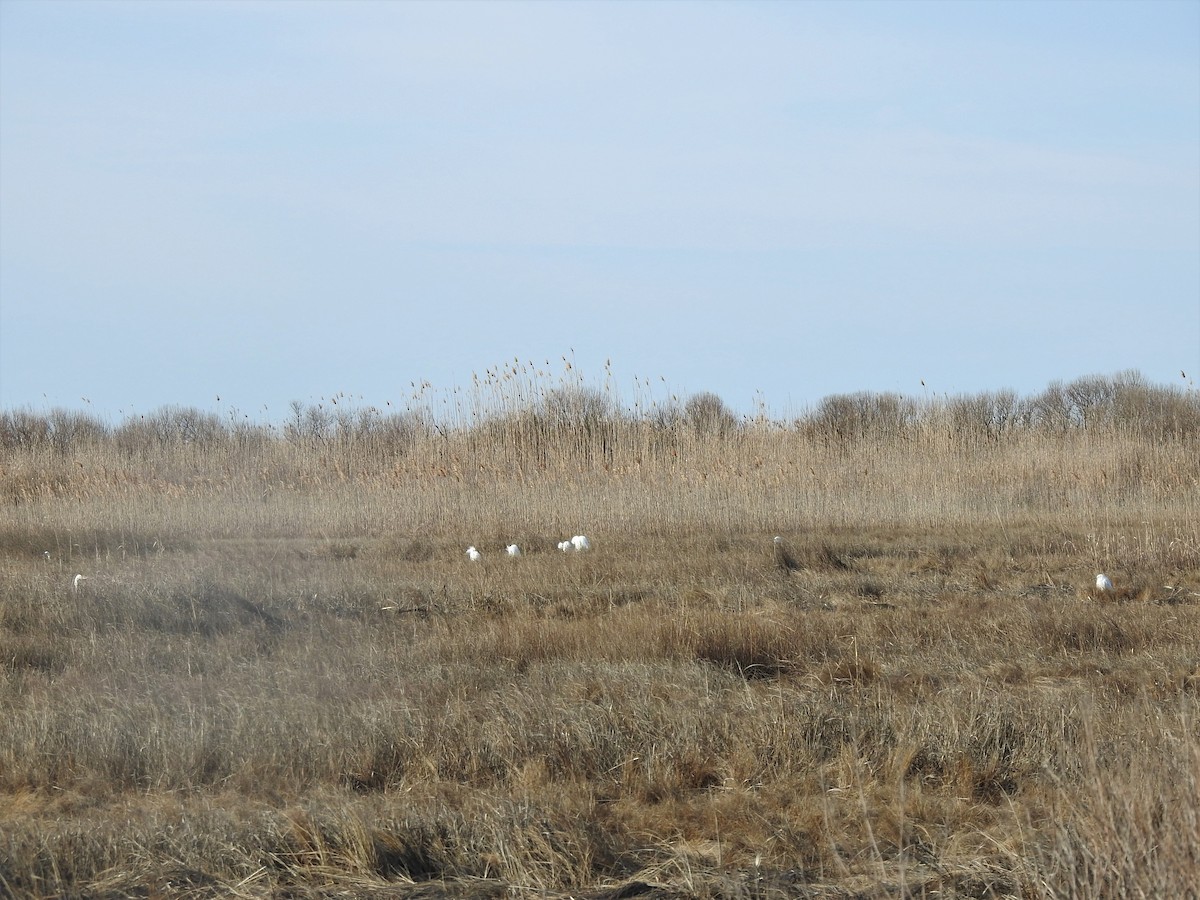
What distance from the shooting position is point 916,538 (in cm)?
1462

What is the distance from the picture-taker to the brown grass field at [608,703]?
4051mm

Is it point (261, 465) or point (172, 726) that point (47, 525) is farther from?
point (172, 726)

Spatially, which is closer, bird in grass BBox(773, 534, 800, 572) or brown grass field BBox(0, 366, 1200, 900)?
brown grass field BBox(0, 366, 1200, 900)

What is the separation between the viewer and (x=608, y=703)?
6055 millimetres

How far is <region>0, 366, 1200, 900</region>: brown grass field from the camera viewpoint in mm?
4051

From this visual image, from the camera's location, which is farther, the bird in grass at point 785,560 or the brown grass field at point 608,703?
the bird in grass at point 785,560

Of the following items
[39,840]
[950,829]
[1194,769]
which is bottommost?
[950,829]

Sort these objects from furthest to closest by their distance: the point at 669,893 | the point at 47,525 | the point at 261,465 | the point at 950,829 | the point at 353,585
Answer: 1. the point at 261,465
2. the point at 47,525
3. the point at 353,585
4. the point at 950,829
5. the point at 669,893

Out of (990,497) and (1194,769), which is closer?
(1194,769)

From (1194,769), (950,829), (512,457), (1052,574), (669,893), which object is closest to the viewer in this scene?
(1194,769)

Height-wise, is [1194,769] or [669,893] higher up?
[1194,769]

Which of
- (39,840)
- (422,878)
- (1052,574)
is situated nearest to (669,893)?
(422,878)

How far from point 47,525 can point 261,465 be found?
14.9ft

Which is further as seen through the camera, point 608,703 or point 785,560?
point 785,560
